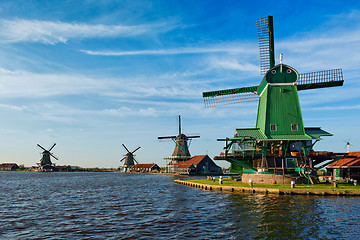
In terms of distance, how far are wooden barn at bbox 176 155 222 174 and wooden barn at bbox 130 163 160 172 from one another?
31287 millimetres

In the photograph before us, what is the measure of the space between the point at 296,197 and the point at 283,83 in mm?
18003

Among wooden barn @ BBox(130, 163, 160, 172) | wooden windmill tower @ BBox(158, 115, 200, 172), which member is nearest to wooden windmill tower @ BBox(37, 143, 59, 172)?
wooden barn @ BBox(130, 163, 160, 172)

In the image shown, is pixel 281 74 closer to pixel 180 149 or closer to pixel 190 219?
pixel 190 219

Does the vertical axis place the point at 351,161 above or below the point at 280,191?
above

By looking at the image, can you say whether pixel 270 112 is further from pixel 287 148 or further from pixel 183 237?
pixel 183 237

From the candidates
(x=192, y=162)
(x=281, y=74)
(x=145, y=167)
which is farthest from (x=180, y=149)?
(x=281, y=74)

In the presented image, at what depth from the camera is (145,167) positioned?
13525 cm

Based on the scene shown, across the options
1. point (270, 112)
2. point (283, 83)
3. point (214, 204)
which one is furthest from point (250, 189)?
point (283, 83)

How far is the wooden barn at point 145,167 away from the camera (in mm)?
131875

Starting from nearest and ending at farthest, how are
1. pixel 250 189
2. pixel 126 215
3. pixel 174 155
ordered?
1. pixel 126 215
2. pixel 250 189
3. pixel 174 155

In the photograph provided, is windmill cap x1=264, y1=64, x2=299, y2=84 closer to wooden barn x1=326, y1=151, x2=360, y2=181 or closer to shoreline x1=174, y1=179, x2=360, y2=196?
wooden barn x1=326, y1=151, x2=360, y2=181

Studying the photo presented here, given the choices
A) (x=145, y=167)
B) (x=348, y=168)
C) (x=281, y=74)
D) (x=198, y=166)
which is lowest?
(x=145, y=167)

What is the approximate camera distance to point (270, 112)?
41156mm

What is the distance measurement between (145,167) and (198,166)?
4386cm
